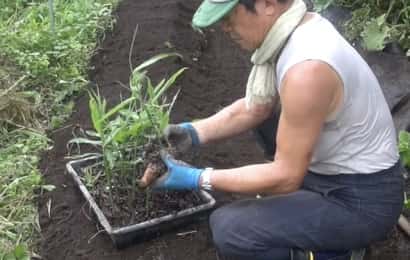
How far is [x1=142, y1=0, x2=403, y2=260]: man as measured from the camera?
7.23 ft

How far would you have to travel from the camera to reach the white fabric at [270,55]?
7.38 feet

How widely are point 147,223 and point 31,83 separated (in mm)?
1572

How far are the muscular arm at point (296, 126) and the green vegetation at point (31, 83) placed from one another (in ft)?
3.36

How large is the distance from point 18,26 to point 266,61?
8.39 feet

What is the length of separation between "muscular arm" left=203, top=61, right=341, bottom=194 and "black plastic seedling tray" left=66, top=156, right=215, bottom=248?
48 cm

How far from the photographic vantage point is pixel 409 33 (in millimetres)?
3549

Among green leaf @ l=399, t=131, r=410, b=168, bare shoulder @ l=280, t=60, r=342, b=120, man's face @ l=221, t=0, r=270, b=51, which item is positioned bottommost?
green leaf @ l=399, t=131, r=410, b=168

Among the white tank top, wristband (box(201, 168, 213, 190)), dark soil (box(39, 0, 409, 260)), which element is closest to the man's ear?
the white tank top

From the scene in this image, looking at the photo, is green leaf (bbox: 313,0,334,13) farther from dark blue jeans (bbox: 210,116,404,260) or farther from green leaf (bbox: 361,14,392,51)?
dark blue jeans (bbox: 210,116,404,260)

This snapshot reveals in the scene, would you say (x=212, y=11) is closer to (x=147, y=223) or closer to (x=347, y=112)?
(x=347, y=112)

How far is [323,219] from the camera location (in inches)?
95.9

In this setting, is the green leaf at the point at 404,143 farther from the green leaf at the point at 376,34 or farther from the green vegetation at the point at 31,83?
the green vegetation at the point at 31,83

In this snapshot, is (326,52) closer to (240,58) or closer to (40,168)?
(40,168)

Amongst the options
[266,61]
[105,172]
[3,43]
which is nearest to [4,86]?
[3,43]
